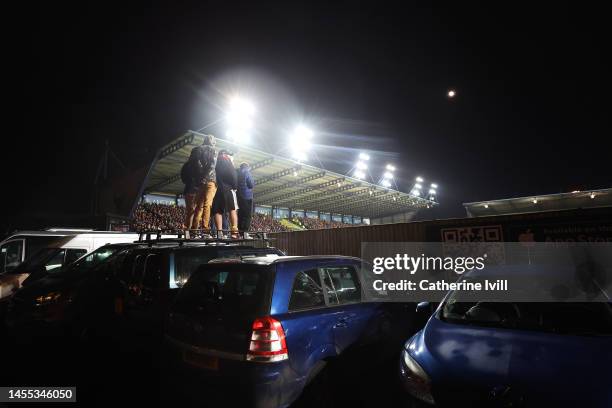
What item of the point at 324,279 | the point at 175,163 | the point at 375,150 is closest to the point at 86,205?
the point at 175,163

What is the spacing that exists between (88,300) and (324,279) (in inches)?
207

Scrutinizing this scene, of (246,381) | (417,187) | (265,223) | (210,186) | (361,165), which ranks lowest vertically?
(246,381)

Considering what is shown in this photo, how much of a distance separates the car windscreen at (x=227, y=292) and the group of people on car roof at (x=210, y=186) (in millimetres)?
4556

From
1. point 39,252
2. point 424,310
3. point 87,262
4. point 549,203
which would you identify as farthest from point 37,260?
point 549,203

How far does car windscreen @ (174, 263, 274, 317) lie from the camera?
312cm

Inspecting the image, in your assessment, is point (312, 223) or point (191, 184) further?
point (312, 223)

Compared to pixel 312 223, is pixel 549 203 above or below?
above

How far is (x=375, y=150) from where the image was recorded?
35531 millimetres

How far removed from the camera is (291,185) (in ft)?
90.4

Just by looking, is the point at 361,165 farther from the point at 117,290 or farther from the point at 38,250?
the point at 117,290

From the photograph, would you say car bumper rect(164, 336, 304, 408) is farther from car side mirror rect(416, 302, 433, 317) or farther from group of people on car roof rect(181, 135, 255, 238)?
group of people on car roof rect(181, 135, 255, 238)

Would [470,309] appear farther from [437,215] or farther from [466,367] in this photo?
[437,215]
